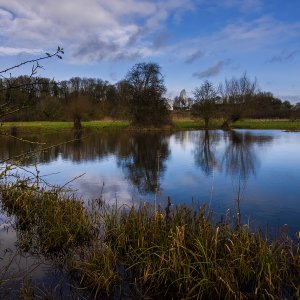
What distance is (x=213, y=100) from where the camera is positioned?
5928 centimetres

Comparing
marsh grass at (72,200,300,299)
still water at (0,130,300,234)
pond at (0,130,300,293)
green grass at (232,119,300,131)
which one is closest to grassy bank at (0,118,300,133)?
green grass at (232,119,300,131)

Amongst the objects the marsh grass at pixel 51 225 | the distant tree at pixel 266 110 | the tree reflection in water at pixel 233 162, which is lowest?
the tree reflection in water at pixel 233 162

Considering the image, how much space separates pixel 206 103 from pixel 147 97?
32.1ft

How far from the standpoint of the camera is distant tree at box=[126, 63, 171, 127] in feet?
182

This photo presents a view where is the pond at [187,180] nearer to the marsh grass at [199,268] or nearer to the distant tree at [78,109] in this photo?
the marsh grass at [199,268]

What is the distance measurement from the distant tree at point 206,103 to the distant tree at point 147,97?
568 cm

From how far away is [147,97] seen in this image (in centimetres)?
5538

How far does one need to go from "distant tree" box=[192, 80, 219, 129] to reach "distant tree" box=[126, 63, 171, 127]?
18.6ft

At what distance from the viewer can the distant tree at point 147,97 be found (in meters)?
55.4

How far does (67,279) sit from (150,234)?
1715 mm

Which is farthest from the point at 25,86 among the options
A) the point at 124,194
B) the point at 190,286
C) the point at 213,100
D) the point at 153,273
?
the point at 213,100

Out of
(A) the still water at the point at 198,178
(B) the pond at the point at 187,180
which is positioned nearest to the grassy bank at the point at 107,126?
(A) the still water at the point at 198,178

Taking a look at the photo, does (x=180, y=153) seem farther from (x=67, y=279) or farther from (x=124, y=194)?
(x=67, y=279)

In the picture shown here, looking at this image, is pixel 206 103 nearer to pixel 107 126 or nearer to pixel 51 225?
pixel 107 126
